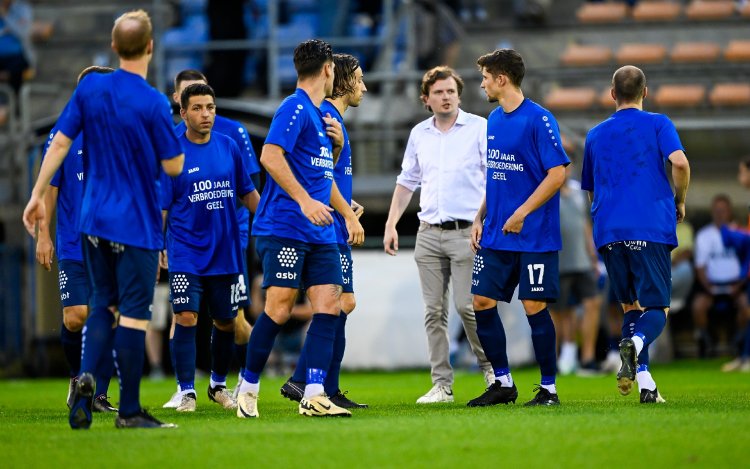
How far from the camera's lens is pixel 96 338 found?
690 centimetres

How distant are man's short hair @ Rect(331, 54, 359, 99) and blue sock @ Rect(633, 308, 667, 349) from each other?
257 cm

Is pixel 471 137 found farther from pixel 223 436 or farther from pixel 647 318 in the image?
pixel 223 436

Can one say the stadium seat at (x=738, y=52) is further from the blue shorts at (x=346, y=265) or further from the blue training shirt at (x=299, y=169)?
the blue training shirt at (x=299, y=169)

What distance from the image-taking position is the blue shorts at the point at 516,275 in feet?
28.1

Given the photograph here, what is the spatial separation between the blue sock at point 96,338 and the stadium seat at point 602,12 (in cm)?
1773

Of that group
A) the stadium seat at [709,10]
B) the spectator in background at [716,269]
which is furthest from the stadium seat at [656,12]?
the spectator in background at [716,269]

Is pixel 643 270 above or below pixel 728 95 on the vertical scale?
below

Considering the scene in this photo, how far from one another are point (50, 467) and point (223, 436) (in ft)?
3.66

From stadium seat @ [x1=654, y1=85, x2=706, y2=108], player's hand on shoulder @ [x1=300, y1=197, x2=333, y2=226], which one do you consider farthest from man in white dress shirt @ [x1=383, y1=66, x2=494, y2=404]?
stadium seat @ [x1=654, y1=85, x2=706, y2=108]

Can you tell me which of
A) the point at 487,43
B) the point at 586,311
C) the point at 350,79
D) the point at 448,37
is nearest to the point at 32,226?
the point at 350,79

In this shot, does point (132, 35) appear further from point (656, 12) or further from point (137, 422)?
point (656, 12)

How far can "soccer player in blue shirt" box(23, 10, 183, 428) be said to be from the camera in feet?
22.3

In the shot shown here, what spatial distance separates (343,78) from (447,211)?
4.74 ft

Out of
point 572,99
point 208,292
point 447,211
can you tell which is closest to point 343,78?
point 447,211
